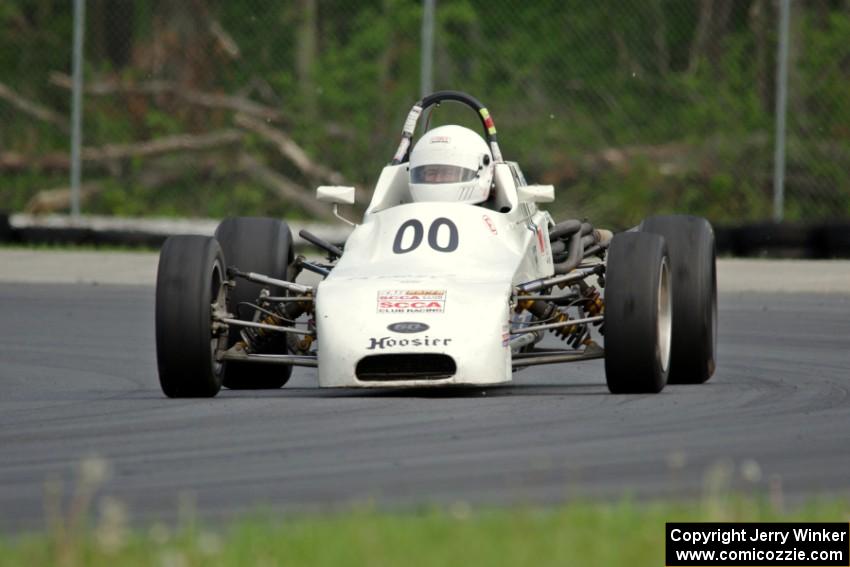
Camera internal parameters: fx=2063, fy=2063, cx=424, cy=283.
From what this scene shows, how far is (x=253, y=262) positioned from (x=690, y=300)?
8.03 ft

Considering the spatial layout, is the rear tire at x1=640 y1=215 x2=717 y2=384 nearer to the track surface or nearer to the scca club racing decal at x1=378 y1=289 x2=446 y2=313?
the track surface

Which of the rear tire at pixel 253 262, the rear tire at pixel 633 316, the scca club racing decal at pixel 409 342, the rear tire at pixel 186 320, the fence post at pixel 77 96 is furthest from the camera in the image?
the fence post at pixel 77 96

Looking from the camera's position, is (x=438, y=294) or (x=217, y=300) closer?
(x=438, y=294)

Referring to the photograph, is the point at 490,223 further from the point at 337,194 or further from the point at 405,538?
the point at 405,538

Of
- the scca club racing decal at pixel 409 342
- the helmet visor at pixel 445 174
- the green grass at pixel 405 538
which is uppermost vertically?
the helmet visor at pixel 445 174

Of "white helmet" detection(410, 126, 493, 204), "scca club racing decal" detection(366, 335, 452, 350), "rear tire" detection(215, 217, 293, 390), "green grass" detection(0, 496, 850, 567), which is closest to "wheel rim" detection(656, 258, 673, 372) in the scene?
"white helmet" detection(410, 126, 493, 204)

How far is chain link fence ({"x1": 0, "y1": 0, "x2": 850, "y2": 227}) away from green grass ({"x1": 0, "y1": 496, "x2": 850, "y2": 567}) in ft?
49.3

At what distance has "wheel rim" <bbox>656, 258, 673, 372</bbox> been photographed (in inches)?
423

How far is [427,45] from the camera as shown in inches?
834

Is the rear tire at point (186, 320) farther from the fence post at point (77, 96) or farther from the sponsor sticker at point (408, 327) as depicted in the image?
the fence post at point (77, 96)

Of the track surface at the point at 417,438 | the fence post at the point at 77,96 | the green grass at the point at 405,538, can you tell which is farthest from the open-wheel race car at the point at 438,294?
the fence post at the point at 77,96

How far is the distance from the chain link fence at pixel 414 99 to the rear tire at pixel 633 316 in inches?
430

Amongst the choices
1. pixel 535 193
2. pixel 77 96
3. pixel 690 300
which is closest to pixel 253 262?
pixel 535 193

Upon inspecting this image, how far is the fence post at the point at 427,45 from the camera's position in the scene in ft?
69.3
